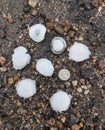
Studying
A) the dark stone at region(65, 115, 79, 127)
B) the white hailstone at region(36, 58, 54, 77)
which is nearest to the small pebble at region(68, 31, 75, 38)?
the white hailstone at region(36, 58, 54, 77)

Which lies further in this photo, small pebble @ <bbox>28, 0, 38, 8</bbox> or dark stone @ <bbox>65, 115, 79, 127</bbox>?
small pebble @ <bbox>28, 0, 38, 8</bbox>

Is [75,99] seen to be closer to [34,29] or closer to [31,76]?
[31,76]

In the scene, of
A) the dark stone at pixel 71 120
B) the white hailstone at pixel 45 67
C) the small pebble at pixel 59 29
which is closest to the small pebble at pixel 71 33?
the small pebble at pixel 59 29

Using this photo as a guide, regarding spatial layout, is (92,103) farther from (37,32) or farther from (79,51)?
(37,32)

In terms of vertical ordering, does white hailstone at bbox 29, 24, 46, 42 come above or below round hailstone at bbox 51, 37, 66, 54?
above

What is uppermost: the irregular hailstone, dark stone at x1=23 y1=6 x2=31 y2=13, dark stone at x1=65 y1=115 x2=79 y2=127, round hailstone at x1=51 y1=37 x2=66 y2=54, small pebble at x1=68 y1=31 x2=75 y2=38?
dark stone at x1=23 y1=6 x2=31 y2=13

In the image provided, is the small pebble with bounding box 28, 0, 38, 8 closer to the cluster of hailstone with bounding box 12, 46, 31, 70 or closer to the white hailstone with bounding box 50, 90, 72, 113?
the cluster of hailstone with bounding box 12, 46, 31, 70

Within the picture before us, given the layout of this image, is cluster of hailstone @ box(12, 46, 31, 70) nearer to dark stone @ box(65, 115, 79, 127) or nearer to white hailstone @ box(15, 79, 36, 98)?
white hailstone @ box(15, 79, 36, 98)
